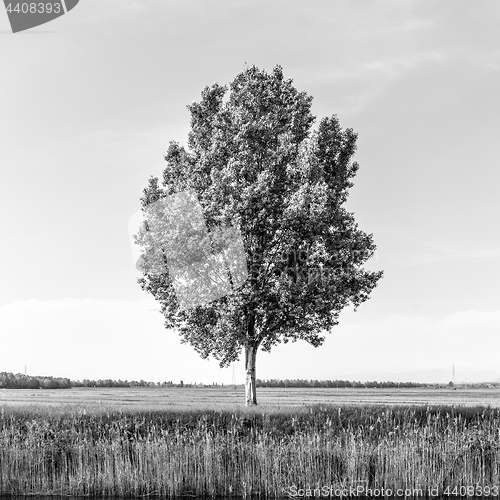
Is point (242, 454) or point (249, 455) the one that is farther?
point (242, 454)

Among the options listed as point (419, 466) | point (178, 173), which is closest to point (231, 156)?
point (178, 173)

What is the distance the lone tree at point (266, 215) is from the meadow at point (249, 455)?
488 inches

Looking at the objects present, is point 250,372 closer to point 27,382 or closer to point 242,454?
point 242,454

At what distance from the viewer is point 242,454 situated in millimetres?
26141

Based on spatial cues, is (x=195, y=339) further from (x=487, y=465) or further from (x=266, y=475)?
(x=487, y=465)

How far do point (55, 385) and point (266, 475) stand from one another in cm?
10130

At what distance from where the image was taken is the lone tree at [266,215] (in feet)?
132

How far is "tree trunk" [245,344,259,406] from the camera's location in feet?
141

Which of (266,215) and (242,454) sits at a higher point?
(266,215)

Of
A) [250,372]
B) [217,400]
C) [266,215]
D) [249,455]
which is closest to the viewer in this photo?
[249,455]

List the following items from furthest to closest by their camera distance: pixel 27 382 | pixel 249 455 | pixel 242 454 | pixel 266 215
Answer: pixel 27 382 < pixel 266 215 < pixel 242 454 < pixel 249 455

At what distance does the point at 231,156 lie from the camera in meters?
42.5

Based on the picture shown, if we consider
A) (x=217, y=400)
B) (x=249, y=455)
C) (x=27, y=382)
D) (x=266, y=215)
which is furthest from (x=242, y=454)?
(x=27, y=382)

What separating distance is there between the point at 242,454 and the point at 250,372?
17.7 metres
